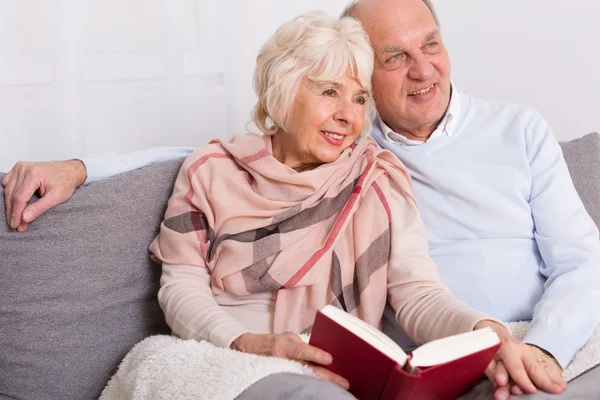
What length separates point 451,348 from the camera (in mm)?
1333

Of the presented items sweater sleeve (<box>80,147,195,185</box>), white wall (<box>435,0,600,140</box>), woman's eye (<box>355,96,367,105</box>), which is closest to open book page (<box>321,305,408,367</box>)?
woman's eye (<box>355,96,367,105</box>)

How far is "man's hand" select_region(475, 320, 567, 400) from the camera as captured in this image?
1.46 m

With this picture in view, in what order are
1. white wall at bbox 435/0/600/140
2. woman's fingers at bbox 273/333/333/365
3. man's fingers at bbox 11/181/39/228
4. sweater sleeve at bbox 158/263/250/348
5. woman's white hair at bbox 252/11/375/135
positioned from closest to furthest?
1. woman's fingers at bbox 273/333/333/365
2. sweater sleeve at bbox 158/263/250/348
3. man's fingers at bbox 11/181/39/228
4. woman's white hair at bbox 252/11/375/135
5. white wall at bbox 435/0/600/140

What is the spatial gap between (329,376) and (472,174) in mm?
829

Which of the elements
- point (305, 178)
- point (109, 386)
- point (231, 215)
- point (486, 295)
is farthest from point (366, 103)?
point (109, 386)

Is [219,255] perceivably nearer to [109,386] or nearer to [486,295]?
[109,386]

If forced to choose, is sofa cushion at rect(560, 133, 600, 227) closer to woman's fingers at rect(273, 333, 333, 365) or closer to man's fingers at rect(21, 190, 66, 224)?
woman's fingers at rect(273, 333, 333, 365)

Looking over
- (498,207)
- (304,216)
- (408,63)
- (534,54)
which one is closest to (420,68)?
(408,63)

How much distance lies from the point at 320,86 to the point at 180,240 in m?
0.50

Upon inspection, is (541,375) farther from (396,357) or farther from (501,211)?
(501,211)

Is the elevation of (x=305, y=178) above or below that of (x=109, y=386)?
above

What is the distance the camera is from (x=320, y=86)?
1885 mm

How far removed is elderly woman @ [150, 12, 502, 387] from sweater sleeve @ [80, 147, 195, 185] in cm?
17

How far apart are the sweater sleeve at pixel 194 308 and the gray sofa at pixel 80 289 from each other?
13cm
